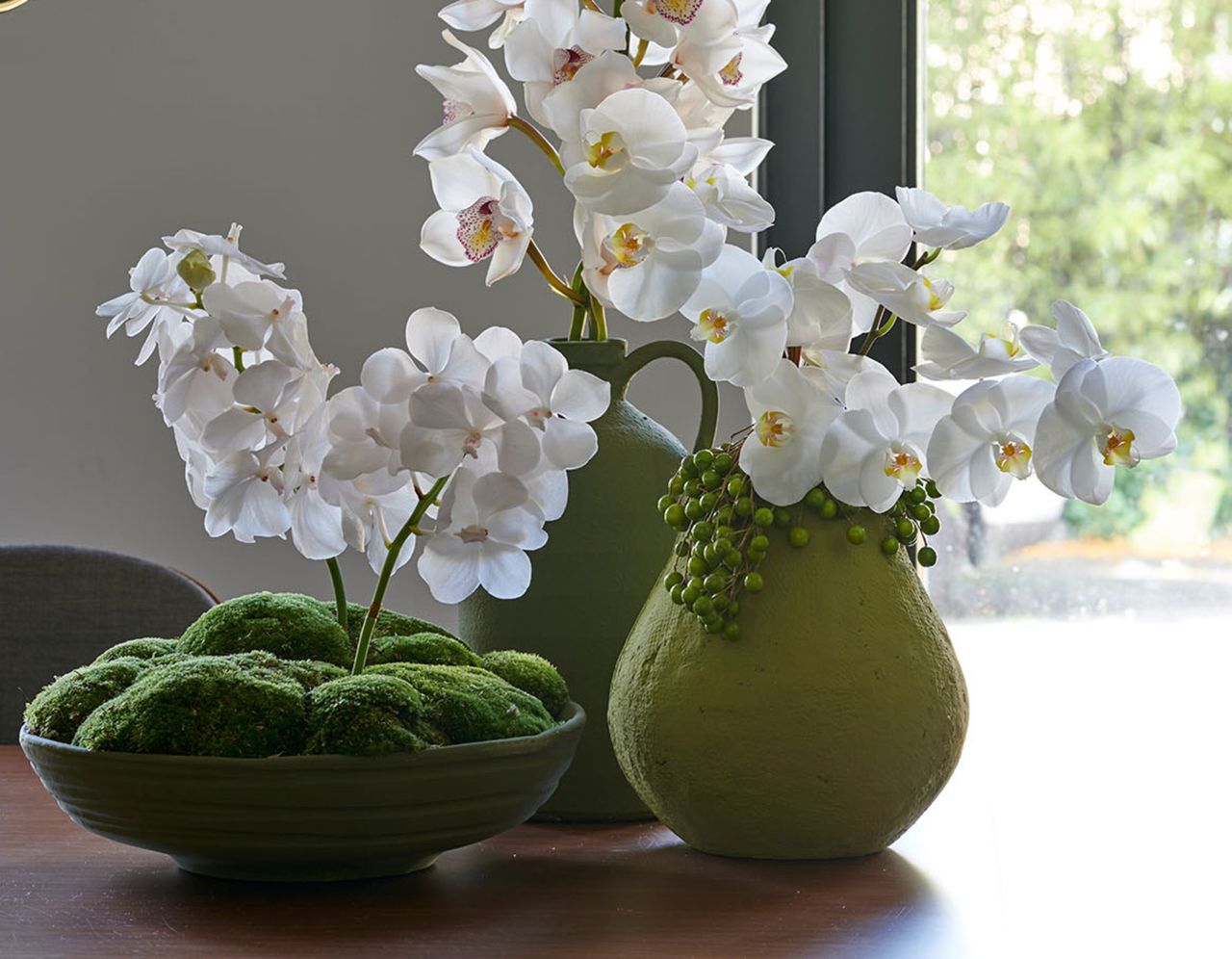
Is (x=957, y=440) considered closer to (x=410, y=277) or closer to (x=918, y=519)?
(x=918, y=519)

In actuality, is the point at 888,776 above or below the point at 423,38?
below

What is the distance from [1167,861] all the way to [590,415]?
1.33ft

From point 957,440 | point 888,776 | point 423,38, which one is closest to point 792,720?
point 888,776

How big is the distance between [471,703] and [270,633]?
14 centimetres

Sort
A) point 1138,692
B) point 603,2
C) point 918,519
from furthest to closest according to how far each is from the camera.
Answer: point 1138,692 < point 603,2 < point 918,519

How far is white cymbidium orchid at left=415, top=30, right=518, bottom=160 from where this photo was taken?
0.80 m

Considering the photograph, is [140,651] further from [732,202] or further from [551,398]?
[732,202]

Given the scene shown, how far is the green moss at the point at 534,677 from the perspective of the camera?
78 centimetres

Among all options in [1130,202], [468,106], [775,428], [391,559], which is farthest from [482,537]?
[1130,202]

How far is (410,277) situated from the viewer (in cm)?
192

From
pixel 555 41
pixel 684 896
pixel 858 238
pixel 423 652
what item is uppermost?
pixel 555 41

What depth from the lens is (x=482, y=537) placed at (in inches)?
27.3

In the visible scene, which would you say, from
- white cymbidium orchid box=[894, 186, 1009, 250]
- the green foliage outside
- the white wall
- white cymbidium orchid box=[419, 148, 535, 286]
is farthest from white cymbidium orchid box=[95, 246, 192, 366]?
the green foliage outside

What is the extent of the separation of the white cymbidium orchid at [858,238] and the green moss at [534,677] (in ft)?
0.79
